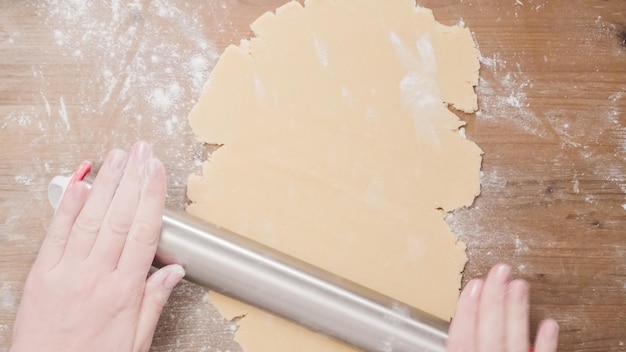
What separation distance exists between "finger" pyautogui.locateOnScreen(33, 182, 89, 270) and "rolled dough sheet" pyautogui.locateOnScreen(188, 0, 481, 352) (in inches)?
9.7

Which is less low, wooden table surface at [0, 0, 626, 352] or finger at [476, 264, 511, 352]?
wooden table surface at [0, 0, 626, 352]

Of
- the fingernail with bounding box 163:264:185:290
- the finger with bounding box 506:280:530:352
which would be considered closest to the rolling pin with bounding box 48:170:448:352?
the fingernail with bounding box 163:264:185:290

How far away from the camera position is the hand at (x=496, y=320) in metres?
1.20

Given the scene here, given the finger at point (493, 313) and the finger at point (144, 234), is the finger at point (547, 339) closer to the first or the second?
the finger at point (493, 313)

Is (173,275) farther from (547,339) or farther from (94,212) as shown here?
(547,339)

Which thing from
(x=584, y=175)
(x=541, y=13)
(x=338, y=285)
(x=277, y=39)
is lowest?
(x=338, y=285)

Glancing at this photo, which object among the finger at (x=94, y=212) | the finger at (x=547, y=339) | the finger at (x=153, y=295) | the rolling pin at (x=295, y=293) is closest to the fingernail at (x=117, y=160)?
the finger at (x=94, y=212)

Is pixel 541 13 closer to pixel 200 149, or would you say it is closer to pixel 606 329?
pixel 606 329

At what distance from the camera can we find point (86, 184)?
1.28 m

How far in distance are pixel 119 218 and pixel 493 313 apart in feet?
2.50

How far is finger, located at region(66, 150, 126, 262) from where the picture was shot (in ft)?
4.08

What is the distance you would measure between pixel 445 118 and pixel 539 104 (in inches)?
9.8

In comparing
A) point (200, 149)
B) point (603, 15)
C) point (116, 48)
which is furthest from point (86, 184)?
point (603, 15)

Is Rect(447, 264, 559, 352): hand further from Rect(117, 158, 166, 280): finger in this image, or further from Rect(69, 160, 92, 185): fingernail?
Rect(69, 160, 92, 185): fingernail
